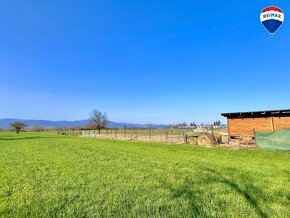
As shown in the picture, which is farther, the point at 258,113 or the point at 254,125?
the point at 254,125

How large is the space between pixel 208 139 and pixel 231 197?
21061mm

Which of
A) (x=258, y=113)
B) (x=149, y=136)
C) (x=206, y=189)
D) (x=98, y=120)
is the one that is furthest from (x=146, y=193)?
(x=98, y=120)

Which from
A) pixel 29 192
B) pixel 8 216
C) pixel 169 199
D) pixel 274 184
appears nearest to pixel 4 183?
pixel 29 192

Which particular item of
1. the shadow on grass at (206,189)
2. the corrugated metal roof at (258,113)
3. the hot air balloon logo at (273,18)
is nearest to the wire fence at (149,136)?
the corrugated metal roof at (258,113)

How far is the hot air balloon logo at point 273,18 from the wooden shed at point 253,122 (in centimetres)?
780

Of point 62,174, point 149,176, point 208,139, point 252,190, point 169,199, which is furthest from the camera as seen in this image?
point 208,139

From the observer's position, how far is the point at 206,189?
25.5ft

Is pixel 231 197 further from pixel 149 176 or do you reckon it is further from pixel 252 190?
pixel 149 176

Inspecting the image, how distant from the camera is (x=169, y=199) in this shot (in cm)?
670

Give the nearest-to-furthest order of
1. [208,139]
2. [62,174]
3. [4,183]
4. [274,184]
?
[274,184], [4,183], [62,174], [208,139]

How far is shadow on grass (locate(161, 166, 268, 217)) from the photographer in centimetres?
599

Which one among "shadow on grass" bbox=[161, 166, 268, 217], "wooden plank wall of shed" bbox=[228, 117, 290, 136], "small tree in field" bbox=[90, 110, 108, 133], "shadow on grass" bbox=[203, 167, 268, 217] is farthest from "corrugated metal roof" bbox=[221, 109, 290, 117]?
"small tree in field" bbox=[90, 110, 108, 133]

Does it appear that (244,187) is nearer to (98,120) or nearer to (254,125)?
(254,125)

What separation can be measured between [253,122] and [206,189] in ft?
71.2
